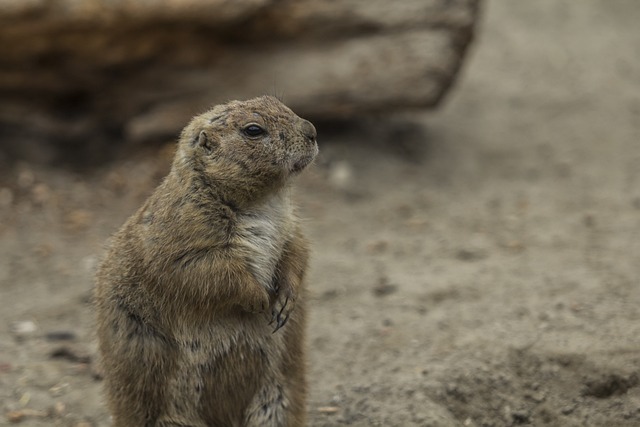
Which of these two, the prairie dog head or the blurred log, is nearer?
the prairie dog head

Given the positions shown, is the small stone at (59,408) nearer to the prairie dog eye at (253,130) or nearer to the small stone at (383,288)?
the prairie dog eye at (253,130)

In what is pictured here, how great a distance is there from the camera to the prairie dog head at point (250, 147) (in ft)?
15.5

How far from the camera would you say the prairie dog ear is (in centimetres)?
482

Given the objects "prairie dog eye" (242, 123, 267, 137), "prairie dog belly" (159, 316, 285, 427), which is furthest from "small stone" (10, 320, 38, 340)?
"prairie dog eye" (242, 123, 267, 137)

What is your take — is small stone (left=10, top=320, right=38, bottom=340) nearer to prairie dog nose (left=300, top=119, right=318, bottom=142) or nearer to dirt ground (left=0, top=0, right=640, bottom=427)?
dirt ground (left=0, top=0, right=640, bottom=427)

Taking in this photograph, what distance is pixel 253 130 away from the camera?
189 inches

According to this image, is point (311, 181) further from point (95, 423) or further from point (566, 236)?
point (95, 423)

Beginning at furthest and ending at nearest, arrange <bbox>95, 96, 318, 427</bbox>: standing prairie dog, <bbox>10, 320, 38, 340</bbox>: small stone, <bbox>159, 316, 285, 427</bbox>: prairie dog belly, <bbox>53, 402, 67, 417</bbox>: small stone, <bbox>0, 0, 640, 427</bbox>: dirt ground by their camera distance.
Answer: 1. <bbox>10, 320, 38, 340</bbox>: small stone
2. <bbox>53, 402, 67, 417</bbox>: small stone
3. <bbox>0, 0, 640, 427</bbox>: dirt ground
4. <bbox>159, 316, 285, 427</bbox>: prairie dog belly
5. <bbox>95, 96, 318, 427</bbox>: standing prairie dog

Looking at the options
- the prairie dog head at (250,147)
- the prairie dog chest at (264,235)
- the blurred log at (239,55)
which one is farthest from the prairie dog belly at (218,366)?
the blurred log at (239,55)

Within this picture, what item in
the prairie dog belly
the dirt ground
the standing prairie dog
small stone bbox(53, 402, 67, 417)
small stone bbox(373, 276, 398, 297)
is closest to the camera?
the standing prairie dog

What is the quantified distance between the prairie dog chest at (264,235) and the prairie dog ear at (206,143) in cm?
38

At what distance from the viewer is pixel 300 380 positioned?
497 centimetres

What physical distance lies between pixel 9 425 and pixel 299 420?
1796 mm

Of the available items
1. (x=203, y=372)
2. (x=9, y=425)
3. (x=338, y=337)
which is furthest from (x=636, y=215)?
(x=9, y=425)
